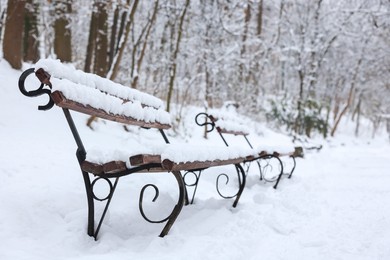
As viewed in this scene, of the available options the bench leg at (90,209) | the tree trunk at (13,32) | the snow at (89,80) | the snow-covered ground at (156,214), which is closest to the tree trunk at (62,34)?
the tree trunk at (13,32)

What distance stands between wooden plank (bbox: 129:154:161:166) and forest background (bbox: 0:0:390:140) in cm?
399

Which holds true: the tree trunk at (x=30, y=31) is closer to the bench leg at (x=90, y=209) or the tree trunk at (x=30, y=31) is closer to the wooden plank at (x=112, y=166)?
the bench leg at (x=90, y=209)

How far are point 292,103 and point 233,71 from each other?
14.2 feet

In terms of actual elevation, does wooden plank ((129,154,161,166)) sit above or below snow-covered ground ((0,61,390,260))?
above

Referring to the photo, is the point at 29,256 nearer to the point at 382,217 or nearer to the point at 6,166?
the point at 6,166

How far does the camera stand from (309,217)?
10.9ft

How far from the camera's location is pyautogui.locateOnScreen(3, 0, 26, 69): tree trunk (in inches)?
216

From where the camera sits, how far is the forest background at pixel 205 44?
6906mm

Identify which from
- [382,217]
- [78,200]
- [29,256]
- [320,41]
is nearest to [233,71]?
[320,41]

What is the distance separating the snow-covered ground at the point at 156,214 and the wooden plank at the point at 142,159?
1.82ft

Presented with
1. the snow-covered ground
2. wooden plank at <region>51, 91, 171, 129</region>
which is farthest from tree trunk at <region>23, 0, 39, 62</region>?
wooden plank at <region>51, 91, 171, 129</region>

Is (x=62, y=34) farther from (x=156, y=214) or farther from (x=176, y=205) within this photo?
(x=176, y=205)

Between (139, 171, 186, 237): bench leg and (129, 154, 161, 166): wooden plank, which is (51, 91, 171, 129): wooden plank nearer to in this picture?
(129, 154, 161, 166): wooden plank

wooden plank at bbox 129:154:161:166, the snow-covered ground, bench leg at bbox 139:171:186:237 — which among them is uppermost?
wooden plank at bbox 129:154:161:166
